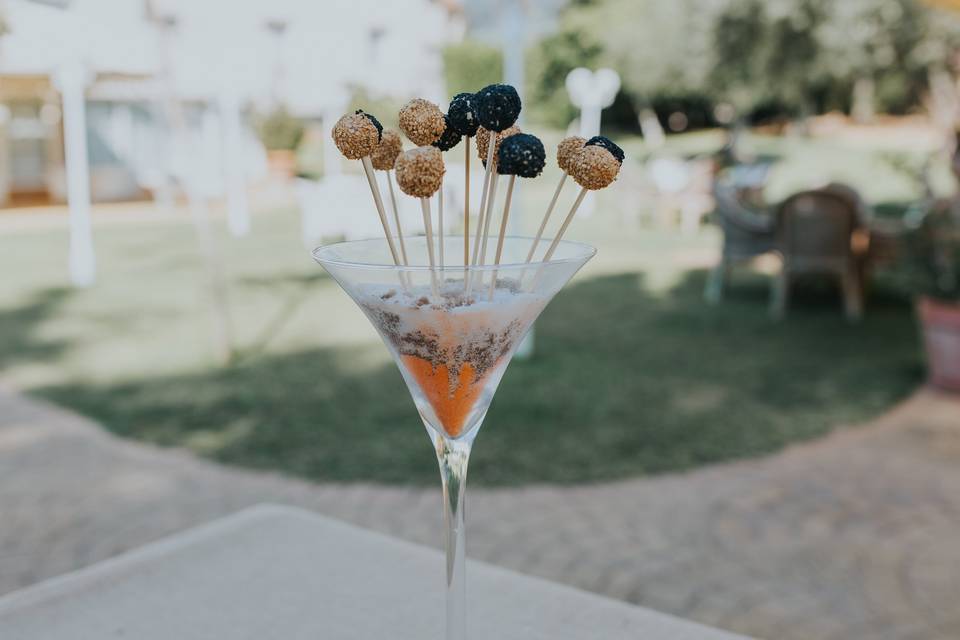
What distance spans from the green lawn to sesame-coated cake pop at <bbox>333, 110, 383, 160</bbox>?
3185 mm

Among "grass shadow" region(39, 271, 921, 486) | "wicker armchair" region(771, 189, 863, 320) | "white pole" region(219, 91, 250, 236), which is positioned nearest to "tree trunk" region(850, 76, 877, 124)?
"white pole" region(219, 91, 250, 236)

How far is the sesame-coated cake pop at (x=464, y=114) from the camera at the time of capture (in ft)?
3.23

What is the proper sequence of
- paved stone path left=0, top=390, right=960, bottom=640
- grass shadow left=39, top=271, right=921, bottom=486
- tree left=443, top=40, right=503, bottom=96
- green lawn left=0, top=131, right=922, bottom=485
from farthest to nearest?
tree left=443, top=40, right=503, bottom=96 → green lawn left=0, top=131, right=922, bottom=485 → grass shadow left=39, top=271, right=921, bottom=486 → paved stone path left=0, top=390, right=960, bottom=640

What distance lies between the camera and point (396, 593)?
1.35m

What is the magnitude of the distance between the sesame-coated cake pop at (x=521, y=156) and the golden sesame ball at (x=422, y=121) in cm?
8

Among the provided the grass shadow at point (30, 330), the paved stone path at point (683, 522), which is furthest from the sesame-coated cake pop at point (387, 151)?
the grass shadow at point (30, 330)

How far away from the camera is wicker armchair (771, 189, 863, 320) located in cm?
700

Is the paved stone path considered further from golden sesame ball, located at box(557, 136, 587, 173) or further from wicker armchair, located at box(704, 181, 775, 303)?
wicker armchair, located at box(704, 181, 775, 303)

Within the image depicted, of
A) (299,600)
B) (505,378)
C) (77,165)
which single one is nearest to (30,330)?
(77,165)

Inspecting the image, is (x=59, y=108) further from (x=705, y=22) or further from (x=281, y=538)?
(x=281, y=538)

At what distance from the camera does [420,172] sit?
2.98 ft

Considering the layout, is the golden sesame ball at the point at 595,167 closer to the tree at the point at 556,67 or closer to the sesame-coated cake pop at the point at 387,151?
the sesame-coated cake pop at the point at 387,151

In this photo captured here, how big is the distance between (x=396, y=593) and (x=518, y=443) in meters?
3.19

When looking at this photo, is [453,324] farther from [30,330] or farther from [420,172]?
[30,330]
